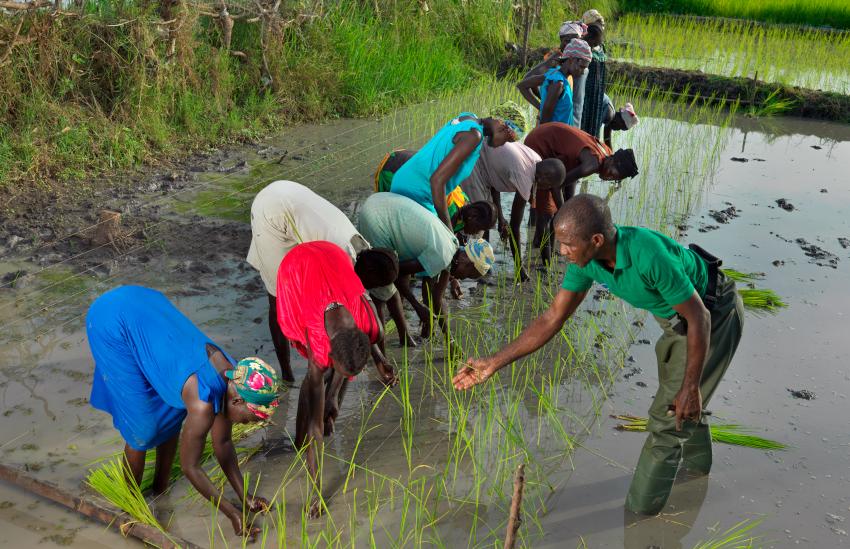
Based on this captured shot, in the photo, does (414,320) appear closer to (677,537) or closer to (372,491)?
(372,491)

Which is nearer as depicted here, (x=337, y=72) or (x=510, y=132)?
(x=510, y=132)

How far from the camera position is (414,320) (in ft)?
16.1

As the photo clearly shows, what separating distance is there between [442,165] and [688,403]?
189 centimetres

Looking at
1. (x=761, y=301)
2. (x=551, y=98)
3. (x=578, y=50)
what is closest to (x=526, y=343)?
(x=761, y=301)

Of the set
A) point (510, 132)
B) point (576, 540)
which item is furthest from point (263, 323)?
point (576, 540)

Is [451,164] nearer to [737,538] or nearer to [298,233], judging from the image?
[298,233]

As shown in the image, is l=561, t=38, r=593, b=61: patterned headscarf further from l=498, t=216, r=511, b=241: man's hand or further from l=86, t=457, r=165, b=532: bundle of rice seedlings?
l=86, t=457, r=165, b=532: bundle of rice seedlings

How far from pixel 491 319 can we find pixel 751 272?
85.1 inches

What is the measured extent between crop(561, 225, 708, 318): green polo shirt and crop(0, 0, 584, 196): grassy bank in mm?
4581

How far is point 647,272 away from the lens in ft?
9.29

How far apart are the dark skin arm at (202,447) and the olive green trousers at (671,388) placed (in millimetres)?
1577

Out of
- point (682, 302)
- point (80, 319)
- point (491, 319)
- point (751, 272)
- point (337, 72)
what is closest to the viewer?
point (682, 302)

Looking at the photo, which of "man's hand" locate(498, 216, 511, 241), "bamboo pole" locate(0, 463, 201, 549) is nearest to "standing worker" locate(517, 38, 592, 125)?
"man's hand" locate(498, 216, 511, 241)

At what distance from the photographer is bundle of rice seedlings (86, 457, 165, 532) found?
3021mm
